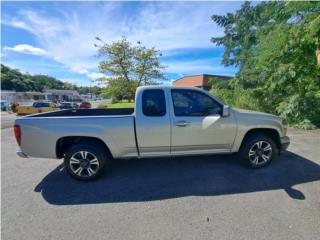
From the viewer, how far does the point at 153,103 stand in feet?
13.0

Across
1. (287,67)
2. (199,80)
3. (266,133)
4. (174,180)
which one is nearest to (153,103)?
(174,180)

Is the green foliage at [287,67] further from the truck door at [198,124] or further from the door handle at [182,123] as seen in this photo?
the door handle at [182,123]

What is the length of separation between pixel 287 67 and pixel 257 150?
6.24 metres

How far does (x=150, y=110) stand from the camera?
392 cm

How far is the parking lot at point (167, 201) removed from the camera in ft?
8.44

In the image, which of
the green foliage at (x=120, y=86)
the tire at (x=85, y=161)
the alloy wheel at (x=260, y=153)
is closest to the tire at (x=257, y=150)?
the alloy wheel at (x=260, y=153)

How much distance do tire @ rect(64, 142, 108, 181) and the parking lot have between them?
18 centimetres

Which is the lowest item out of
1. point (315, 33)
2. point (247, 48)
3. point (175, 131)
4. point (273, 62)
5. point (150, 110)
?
point (175, 131)

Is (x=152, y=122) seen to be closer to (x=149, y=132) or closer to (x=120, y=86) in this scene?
(x=149, y=132)

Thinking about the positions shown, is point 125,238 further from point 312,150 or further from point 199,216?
point 312,150

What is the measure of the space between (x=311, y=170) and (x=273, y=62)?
258 inches

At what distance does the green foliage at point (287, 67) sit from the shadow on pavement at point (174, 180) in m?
5.03

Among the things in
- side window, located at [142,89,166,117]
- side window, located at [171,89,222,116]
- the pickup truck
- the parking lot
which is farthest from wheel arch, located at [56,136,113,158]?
side window, located at [171,89,222,116]

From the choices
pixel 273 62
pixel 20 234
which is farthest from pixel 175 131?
pixel 273 62
